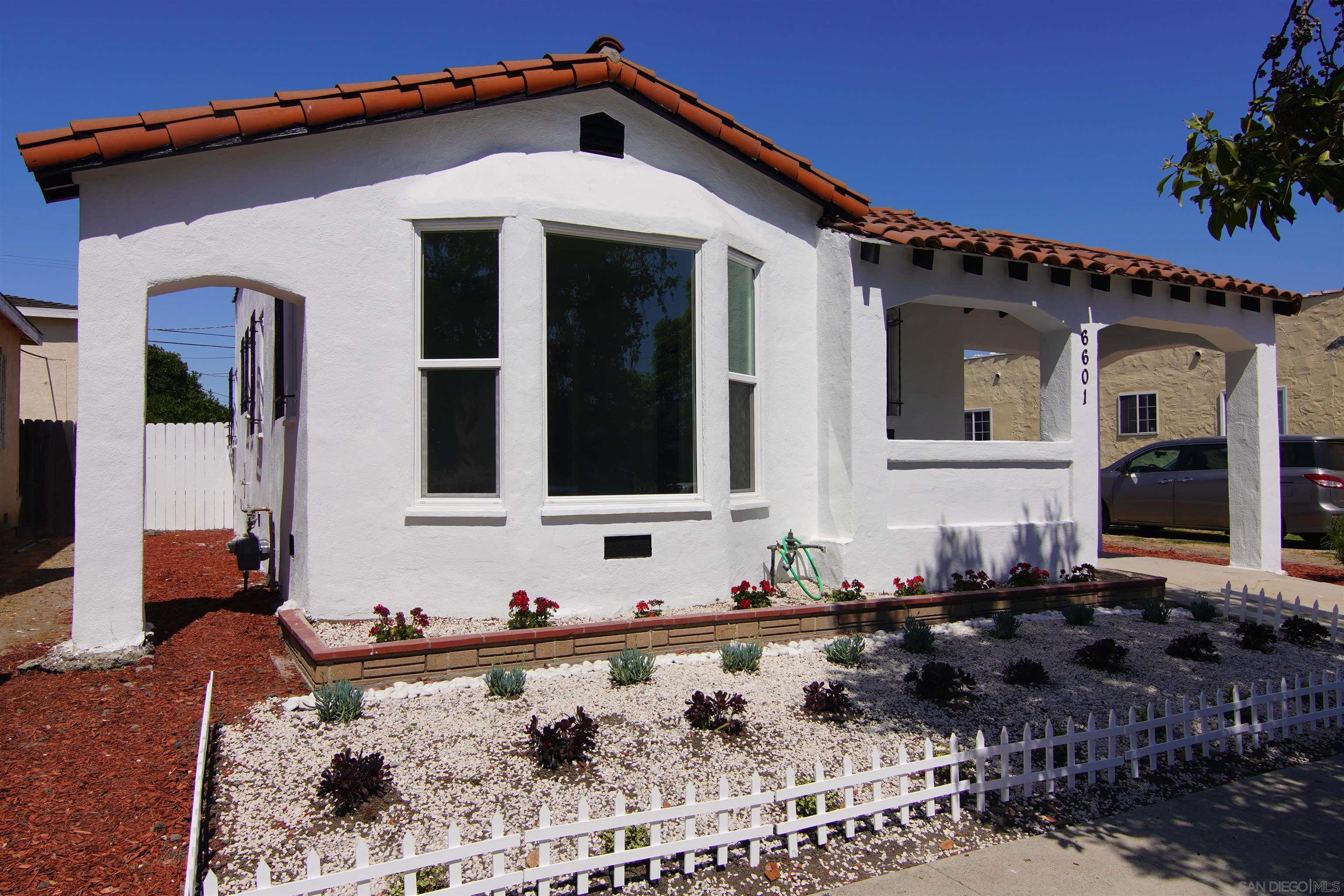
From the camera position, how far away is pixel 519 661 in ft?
17.9

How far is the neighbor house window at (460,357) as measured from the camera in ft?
20.5

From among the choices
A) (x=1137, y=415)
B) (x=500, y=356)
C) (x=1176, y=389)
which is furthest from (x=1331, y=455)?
(x=500, y=356)

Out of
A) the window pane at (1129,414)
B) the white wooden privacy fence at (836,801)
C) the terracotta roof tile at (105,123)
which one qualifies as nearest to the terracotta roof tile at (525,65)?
the terracotta roof tile at (105,123)

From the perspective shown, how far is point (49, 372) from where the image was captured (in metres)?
17.9

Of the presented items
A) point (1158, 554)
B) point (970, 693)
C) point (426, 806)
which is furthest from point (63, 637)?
point (1158, 554)

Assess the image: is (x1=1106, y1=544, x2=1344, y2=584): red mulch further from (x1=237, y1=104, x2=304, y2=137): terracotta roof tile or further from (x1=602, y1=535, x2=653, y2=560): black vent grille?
(x1=237, y1=104, x2=304, y2=137): terracotta roof tile

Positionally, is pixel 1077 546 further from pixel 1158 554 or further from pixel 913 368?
pixel 1158 554

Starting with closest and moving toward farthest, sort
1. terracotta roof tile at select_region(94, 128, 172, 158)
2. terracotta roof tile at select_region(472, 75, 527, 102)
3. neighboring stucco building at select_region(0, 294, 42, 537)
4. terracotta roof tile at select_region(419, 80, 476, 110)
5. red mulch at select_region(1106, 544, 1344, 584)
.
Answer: terracotta roof tile at select_region(94, 128, 172, 158) < terracotta roof tile at select_region(419, 80, 476, 110) < terracotta roof tile at select_region(472, 75, 527, 102) < red mulch at select_region(1106, 544, 1344, 584) < neighboring stucco building at select_region(0, 294, 42, 537)

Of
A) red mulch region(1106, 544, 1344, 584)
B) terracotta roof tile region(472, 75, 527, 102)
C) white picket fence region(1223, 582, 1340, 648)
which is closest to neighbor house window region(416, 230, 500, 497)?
terracotta roof tile region(472, 75, 527, 102)

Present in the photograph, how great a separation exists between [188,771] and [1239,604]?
8.67 m

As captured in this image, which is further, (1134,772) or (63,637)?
(63,637)

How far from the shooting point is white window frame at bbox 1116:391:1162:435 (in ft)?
64.3

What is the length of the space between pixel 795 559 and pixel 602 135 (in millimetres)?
4067

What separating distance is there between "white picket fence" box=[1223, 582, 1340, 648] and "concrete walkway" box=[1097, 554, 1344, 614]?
0.34m
